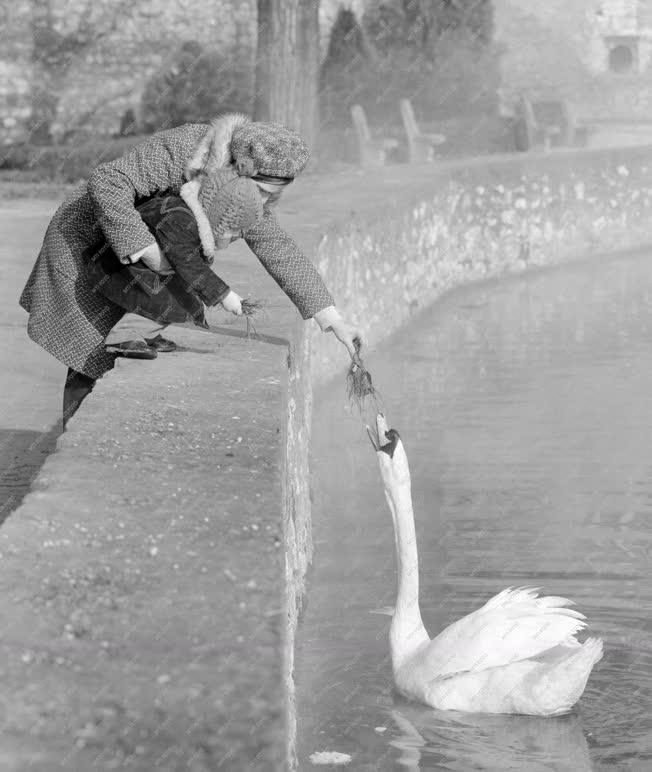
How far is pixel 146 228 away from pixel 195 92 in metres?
16.1

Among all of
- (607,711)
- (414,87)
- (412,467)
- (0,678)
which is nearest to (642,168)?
(414,87)

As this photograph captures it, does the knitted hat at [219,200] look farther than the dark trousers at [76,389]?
No

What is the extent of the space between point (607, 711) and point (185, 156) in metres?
2.17

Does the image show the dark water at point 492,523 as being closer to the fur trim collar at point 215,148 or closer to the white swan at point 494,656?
the white swan at point 494,656

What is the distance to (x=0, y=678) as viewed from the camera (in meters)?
2.37

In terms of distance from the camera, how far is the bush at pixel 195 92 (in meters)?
19.7

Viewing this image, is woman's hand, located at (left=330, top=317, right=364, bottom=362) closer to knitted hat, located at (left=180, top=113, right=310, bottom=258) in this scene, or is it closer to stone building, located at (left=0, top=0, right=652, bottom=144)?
knitted hat, located at (left=180, top=113, right=310, bottom=258)

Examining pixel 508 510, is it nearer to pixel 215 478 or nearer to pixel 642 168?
pixel 215 478

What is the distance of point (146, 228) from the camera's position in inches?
169

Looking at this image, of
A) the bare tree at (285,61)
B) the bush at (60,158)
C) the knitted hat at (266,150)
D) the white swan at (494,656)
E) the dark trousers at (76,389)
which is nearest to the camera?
the knitted hat at (266,150)

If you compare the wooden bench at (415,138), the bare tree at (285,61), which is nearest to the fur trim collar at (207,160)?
the bare tree at (285,61)

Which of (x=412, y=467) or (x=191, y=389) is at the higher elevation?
(x=191, y=389)

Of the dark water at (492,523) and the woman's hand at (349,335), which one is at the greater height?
the woman's hand at (349,335)

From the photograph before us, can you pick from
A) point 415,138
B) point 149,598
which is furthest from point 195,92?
point 149,598
